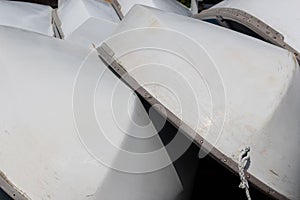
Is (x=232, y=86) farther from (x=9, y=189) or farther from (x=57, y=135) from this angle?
(x=9, y=189)

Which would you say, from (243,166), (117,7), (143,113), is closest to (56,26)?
→ (117,7)

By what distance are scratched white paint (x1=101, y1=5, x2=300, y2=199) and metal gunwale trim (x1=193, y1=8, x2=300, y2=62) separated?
0.40 ft

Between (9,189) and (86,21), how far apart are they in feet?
3.52

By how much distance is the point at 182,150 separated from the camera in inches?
71.7

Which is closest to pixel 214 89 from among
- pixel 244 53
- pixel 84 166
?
pixel 244 53

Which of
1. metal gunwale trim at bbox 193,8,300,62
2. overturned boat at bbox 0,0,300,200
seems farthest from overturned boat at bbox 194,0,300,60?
overturned boat at bbox 0,0,300,200

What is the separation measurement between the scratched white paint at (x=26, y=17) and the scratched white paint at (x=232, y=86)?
0.82 metres

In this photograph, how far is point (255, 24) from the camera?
2.03 m

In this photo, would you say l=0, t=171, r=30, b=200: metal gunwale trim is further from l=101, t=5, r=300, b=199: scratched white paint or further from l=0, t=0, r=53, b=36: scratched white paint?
l=0, t=0, r=53, b=36: scratched white paint

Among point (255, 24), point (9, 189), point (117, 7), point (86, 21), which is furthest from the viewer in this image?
point (117, 7)

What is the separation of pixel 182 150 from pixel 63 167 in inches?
17.1

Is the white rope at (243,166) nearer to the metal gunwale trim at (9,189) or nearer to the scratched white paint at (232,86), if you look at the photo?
the scratched white paint at (232,86)

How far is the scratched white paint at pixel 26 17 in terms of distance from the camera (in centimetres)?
252

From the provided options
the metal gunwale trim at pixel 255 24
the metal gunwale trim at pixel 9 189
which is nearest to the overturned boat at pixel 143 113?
the metal gunwale trim at pixel 9 189
